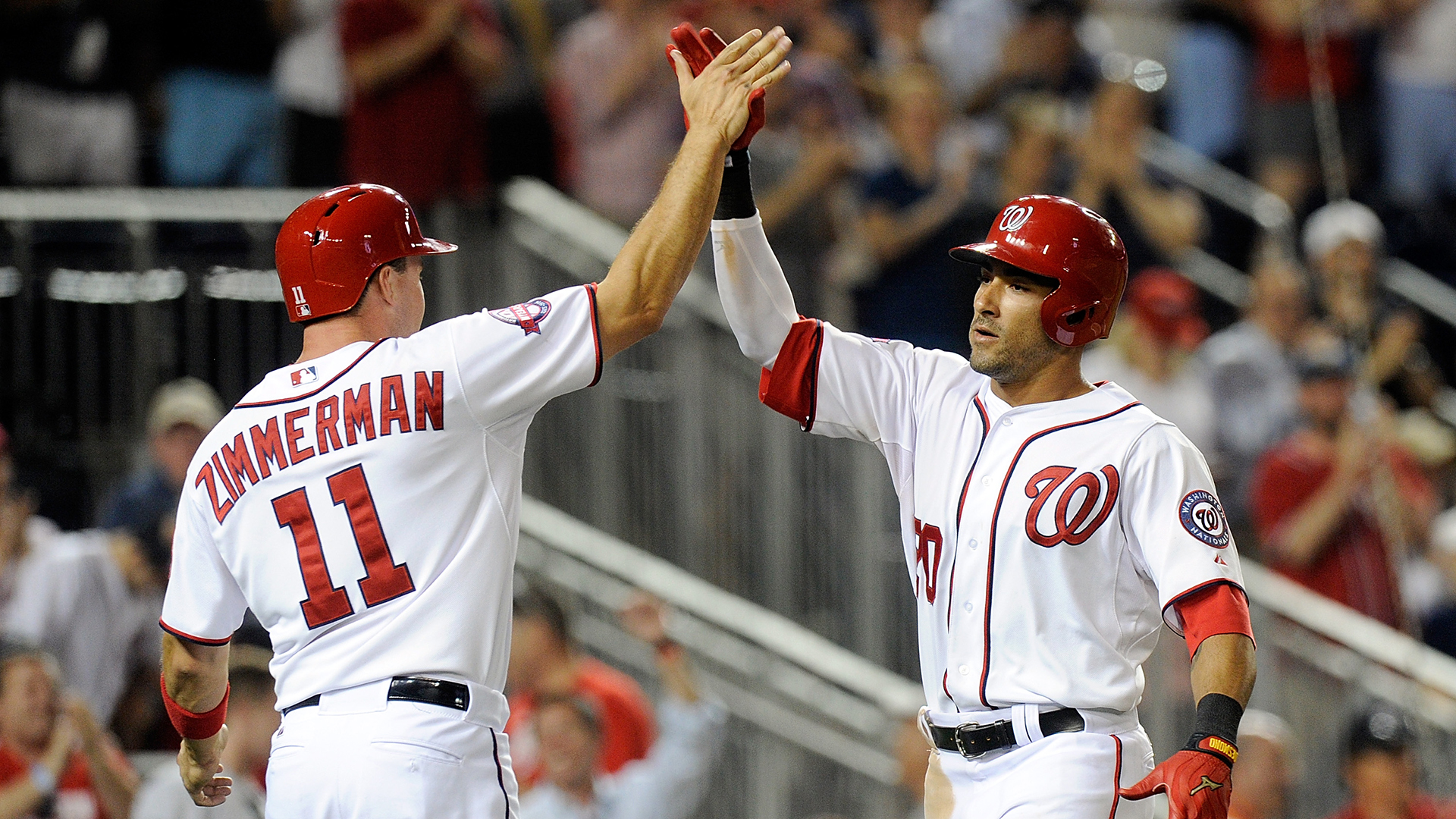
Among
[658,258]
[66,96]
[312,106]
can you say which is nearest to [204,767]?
[658,258]

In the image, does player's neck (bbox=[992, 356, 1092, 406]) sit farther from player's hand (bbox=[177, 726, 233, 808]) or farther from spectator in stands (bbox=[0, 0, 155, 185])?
spectator in stands (bbox=[0, 0, 155, 185])

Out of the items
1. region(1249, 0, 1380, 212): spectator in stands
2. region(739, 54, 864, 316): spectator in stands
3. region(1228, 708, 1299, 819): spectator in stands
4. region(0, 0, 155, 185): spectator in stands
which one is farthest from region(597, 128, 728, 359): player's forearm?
region(1249, 0, 1380, 212): spectator in stands

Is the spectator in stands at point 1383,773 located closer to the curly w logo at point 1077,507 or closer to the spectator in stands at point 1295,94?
the curly w logo at point 1077,507

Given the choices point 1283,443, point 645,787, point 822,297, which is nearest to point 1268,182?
point 1283,443

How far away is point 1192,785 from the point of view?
3342 mm

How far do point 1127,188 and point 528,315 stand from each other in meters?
5.74

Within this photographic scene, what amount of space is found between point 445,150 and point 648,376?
4.69ft

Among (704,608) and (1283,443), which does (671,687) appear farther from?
(1283,443)

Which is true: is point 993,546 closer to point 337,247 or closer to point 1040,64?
point 337,247

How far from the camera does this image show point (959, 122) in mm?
9250

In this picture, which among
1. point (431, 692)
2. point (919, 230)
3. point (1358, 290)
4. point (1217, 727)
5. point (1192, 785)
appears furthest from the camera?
point (1358, 290)

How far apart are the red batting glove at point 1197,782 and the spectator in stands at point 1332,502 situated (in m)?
4.40

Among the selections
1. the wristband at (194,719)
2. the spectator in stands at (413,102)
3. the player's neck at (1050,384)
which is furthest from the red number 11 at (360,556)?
the spectator in stands at (413,102)

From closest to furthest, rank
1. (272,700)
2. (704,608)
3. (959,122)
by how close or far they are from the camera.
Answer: (272,700), (704,608), (959,122)
